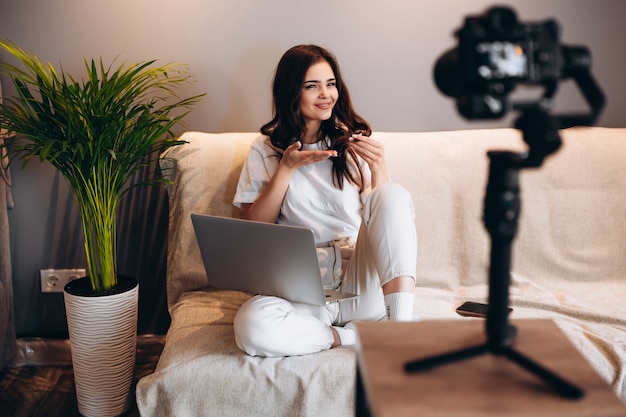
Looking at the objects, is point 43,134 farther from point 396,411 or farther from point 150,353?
point 396,411

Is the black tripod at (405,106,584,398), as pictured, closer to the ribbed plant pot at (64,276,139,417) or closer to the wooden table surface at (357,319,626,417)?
the wooden table surface at (357,319,626,417)

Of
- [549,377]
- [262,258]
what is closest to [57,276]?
[262,258]

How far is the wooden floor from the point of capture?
78.4 inches

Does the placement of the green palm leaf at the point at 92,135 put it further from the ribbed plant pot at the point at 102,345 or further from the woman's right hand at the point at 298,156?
the woman's right hand at the point at 298,156

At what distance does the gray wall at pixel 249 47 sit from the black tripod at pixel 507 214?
1429mm

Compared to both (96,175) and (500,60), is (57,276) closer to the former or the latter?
(96,175)

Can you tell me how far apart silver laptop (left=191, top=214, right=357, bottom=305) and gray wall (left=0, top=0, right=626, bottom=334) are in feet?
2.48

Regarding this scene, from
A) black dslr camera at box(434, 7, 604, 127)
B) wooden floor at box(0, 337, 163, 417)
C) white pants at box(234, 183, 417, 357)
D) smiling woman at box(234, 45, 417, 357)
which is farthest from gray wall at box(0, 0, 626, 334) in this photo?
black dslr camera at box(434, 7, 604, 127)

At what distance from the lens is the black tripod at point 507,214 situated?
81 cm

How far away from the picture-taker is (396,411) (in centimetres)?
75

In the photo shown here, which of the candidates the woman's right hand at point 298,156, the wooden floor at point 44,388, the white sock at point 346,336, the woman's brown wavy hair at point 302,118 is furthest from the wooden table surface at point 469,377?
the wooden floor at point 44,388

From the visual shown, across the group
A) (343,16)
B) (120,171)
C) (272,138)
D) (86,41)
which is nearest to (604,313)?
(272,138)

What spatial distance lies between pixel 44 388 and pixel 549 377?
1.85 m

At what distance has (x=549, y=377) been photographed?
81 cm
